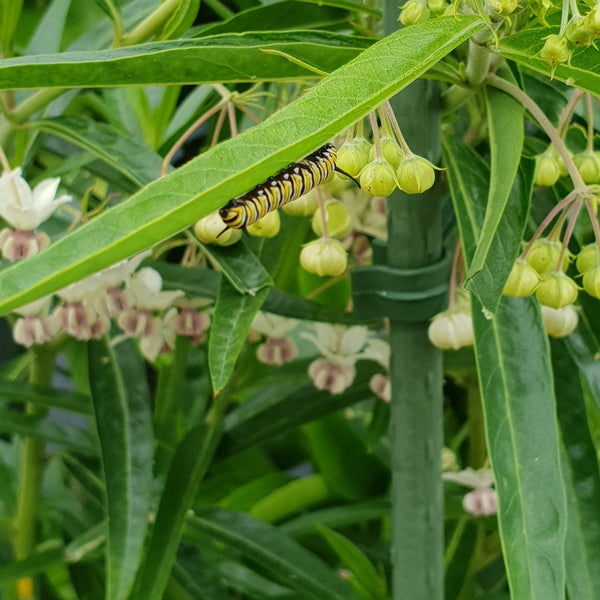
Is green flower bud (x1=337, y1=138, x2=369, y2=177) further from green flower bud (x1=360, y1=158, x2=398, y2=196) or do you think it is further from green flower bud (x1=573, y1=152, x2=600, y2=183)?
green flower bud (x1=573, y1=152, x2=600, y2=183)

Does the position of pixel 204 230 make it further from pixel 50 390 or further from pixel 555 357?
pixel 50 390

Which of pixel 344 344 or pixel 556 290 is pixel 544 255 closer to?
pixel 556 290

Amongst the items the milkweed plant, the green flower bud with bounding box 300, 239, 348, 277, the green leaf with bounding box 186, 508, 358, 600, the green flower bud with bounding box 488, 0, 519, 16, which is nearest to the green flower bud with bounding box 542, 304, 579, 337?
the milkweed plant

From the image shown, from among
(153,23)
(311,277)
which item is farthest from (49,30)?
(311,277)

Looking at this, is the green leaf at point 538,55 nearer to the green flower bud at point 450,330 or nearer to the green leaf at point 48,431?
the green flower bud at point 450,330

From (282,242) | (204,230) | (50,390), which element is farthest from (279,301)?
(50,390)

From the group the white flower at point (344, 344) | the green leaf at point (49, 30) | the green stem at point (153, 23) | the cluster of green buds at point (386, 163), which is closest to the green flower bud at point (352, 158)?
the cluster of green buds at point (386, 163)

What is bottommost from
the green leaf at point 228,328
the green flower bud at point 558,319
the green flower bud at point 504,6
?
the green leaf at point 228,328
